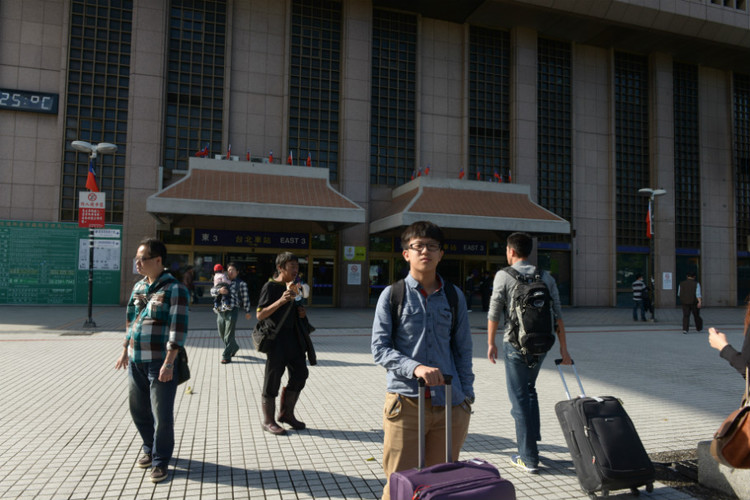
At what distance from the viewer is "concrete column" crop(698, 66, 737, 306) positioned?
25609mm

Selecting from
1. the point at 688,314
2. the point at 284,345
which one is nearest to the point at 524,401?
the point at 284,345

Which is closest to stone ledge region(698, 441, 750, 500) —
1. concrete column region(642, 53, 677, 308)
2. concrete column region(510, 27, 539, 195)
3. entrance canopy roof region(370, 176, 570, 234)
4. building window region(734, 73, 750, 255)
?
entrance canopy roof region(370, 176, 570, 234)

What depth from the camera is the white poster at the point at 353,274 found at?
20.5 m

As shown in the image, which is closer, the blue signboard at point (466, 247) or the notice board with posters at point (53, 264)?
the notice board with posters at point (53, 264)

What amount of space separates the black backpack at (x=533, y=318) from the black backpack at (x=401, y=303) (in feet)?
3.89

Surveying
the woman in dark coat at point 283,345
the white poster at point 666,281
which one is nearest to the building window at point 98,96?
the woman in dark coat at point 283,345

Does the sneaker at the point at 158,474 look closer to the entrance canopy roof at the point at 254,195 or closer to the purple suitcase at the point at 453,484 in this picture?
the purple suitcase at the point at 453,484

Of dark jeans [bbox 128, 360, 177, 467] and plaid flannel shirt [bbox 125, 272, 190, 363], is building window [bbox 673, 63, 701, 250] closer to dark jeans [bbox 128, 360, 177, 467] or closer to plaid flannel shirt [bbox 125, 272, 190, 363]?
plaid flannel shirt [bbox 125, 272, 190, 363]

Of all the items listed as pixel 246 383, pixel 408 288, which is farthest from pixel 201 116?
pixel 408 288

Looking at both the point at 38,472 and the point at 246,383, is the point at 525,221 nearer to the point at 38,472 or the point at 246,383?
the point at 246,383

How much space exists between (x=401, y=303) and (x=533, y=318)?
1.52m

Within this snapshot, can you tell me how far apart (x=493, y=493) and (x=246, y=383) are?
548cm

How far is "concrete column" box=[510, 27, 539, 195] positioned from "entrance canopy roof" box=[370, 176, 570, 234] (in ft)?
10.0

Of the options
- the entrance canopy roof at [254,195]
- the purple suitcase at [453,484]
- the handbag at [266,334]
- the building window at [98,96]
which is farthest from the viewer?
the building window at [98,96]
